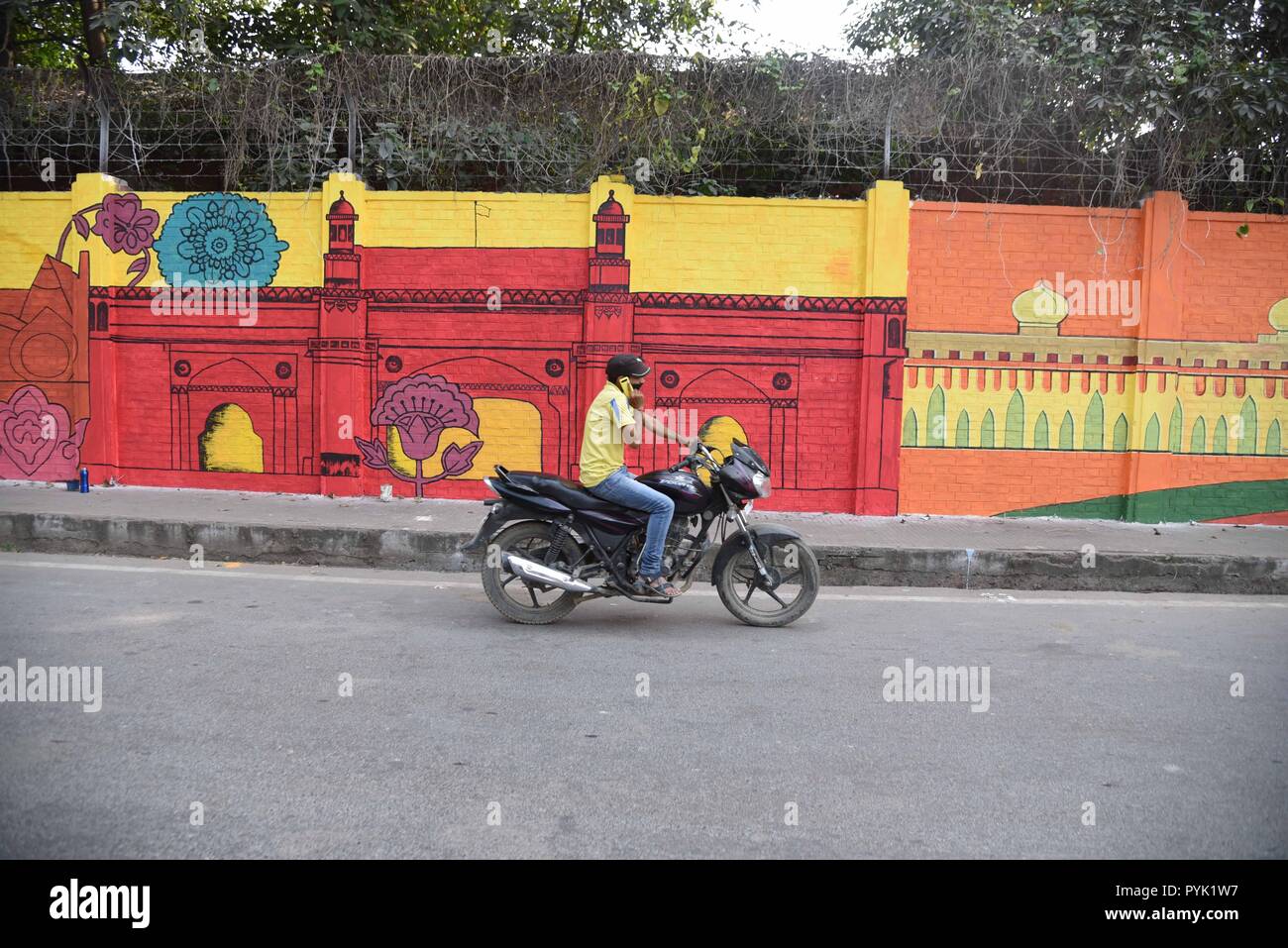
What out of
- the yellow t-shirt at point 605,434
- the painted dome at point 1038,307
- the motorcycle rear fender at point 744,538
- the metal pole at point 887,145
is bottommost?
the motorcycle rear fender at point 744,538

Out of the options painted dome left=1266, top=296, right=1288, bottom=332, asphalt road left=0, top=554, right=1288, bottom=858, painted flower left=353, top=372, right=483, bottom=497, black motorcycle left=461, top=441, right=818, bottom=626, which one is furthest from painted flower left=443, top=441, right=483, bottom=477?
painted dome left=1266, top=296, right=1288, bottom=332

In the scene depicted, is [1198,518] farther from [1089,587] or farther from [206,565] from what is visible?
[206,565]

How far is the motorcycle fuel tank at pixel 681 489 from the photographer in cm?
622

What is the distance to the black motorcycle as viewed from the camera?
20.5ft

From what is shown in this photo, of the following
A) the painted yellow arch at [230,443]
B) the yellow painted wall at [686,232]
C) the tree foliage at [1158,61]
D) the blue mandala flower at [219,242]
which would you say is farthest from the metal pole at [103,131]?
the tree foliage at [1158,61]

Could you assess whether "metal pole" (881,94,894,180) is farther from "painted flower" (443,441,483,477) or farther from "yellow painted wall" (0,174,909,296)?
"painted flower" (443,441,483,477)

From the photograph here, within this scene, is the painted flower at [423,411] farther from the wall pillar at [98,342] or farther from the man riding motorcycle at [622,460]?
the man riding motorcycle at [622,460]

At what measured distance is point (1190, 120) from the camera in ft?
32.6

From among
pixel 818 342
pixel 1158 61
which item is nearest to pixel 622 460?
pixel 818 342

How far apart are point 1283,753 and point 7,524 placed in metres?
9.69

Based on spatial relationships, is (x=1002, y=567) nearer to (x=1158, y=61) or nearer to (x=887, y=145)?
(x=887, y=145)

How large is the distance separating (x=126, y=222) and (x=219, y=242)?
1.07 meters

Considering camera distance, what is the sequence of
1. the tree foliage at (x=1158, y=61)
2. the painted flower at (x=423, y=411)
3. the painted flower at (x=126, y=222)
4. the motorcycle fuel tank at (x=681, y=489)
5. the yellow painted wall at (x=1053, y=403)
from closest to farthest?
the motorcycle fuel tank at (x=681, y=489), the tree foliage at (x=1158, y=61), the yellow painted wall at (x=1053, y=403), the painted flower at (x=423, y=411), the painted flower at (x=126, y=222)

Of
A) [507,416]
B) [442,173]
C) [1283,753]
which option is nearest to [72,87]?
[442,173]
